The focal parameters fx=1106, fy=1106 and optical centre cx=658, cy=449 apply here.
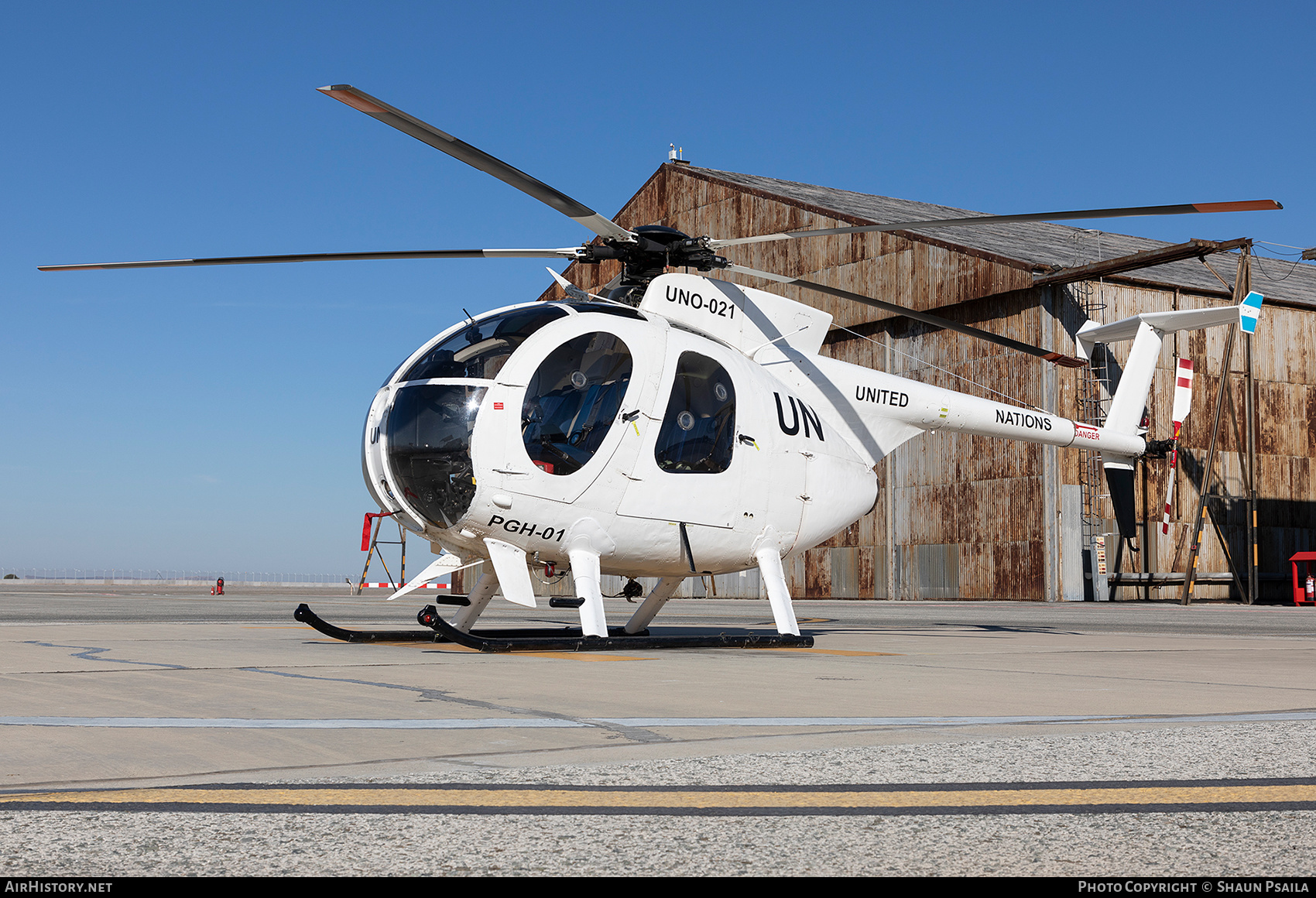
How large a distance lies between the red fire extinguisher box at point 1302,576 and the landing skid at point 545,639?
20764mm

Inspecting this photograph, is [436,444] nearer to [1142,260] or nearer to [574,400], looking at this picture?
[574,400]

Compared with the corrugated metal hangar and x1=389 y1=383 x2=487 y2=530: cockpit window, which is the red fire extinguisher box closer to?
the corrugated metal hangar

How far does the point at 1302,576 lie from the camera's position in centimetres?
2811

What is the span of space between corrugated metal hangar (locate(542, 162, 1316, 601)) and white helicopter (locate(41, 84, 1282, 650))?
45.7 feet

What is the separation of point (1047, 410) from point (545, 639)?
65.4 feet

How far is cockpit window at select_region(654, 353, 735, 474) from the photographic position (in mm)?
10172

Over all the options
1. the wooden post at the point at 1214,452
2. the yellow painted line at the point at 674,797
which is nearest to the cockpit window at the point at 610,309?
the yellow painted line at the point at 674,797

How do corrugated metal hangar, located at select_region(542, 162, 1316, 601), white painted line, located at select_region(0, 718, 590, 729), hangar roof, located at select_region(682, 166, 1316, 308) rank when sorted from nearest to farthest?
white painted line, located at select_region(0, 718, 590, 729)
corrugated metal hangar, located at select_region(542, 162, 1316, 601)
hangar roof, located at select_region(682, 166, 1316, 308)

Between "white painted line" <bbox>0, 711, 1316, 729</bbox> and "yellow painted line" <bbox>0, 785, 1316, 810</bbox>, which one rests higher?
"yellow painted line" <bbox>0, 785, 1316, 810</bbox>

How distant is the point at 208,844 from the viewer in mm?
2721

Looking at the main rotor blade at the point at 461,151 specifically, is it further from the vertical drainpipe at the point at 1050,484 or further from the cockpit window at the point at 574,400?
the vertical drainpipe at the point at 1050,484

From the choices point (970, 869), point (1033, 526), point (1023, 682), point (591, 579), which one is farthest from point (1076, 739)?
point (1033, 526)

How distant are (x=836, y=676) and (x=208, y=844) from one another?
5307 millimetres

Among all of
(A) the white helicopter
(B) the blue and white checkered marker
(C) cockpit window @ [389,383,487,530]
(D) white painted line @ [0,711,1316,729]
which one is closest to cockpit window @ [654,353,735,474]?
(A) the white helicopter
